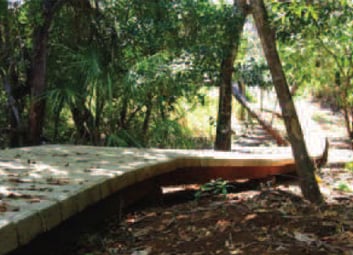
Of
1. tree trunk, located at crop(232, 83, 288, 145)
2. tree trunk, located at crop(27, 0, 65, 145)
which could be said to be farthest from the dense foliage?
tree trunk, located at crop(232, 83, 288, 145)

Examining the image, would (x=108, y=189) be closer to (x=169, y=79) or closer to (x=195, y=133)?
(x=169, y=79)

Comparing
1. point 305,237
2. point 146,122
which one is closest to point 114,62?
point 146,122

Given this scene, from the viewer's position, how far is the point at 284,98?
3.33m

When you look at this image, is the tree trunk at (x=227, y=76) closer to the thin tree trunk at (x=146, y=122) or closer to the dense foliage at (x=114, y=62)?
the dense foliage at (x=114, y=62)

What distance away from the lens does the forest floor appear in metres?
2.53

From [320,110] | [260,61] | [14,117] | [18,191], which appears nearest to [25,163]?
[18,191]

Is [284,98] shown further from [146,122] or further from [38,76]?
[38,76]

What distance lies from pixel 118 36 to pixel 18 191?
15.5 ft

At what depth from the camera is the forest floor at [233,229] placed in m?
2.53

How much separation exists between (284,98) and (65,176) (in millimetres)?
1575

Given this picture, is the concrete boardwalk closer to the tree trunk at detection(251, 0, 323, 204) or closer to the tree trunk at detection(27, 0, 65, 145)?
the tree trunk at detection(251, 0, 323, 204)

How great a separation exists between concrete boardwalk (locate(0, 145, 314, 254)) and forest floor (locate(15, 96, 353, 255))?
11.6 inches

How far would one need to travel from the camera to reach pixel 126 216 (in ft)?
12.5

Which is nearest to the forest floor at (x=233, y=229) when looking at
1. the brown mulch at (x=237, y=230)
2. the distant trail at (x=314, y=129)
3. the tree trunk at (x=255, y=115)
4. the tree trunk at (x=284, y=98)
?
the brown mulch at (x=237, y=230)
